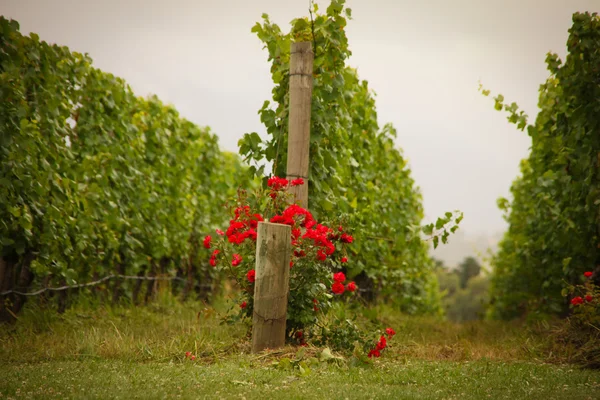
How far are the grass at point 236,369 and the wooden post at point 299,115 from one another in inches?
58.7

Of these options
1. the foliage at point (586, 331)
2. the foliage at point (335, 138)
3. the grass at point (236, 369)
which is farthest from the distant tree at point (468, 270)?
the foliage at point (586, 331)

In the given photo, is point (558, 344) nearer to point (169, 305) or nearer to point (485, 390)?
point (485, 390)

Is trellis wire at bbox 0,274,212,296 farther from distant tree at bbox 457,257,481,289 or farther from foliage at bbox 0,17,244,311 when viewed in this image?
distant tree at bbox 457,257,481,289

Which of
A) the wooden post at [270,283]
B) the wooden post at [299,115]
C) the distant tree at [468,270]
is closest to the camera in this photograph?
the wooden post at [270,283]

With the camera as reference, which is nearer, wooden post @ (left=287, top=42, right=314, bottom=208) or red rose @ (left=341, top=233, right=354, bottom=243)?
red rose @ (left=341, top=233, right=354, bottom=243)

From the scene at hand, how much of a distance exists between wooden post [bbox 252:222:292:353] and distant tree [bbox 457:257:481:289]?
24580 millimetres

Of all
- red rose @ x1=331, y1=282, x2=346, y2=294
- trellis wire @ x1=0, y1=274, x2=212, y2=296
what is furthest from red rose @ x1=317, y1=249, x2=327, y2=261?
trellis wire @ x1=0, y1=274, x2=212, y2=296

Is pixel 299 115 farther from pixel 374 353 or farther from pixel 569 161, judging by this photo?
pixel 569 161

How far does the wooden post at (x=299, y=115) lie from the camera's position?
505 centimetres

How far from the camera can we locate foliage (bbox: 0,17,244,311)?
511cm

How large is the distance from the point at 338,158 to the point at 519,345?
2534 millimetres

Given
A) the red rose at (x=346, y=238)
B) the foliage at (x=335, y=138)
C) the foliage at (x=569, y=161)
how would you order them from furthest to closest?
the foliage at (x=569, y=161) < the foliage at (x=335, y=138) < the red rose at (x=346, y=238)

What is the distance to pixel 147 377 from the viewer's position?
11.4 ft

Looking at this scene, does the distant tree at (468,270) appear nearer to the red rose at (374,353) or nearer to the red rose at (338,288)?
the red rose at (338,288)
